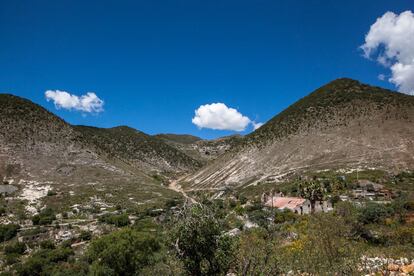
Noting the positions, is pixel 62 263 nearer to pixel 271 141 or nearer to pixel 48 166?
pixel 48 166

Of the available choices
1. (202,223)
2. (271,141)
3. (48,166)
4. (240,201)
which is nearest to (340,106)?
(271,141)

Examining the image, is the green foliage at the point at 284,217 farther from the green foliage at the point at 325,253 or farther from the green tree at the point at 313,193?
the green foliage at the point at 325,253

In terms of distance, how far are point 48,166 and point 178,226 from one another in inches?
2892

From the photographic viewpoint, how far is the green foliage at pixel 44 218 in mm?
44125

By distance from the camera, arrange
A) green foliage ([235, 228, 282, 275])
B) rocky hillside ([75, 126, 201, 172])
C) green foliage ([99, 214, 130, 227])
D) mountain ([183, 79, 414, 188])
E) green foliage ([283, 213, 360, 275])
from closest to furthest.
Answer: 1. green foliage ([235, 228, 282, 275])
2. green foliage ([283, 213, 360, 275])
3. green foliage ([99, 214, 130, 227])
4. mountain ([183, 79, 414, 188])
5. rocky hillside ([75, 126, 201, 172])

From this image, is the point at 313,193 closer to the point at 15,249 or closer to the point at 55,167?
the point at 15,249

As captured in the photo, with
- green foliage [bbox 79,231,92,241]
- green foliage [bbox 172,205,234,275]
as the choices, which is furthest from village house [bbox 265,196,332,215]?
green foliage [bbox 172,205,234,275]

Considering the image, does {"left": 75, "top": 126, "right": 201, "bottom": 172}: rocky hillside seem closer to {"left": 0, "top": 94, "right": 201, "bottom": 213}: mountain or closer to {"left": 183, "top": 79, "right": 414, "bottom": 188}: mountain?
{"left": 0, "top": 94, "right": 201, "bottom": 213}: mountain

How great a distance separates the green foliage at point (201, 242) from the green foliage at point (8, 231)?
33136 millimetres

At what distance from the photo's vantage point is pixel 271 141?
309ft

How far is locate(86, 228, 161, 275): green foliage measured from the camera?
963 inches

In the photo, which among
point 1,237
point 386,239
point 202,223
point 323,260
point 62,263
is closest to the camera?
point 202,223

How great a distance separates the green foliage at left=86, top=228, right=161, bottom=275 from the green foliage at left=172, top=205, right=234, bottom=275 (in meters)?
11.6

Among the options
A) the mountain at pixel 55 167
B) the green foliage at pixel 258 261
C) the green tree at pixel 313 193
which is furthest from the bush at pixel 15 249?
the green tree at pixel 313 193
